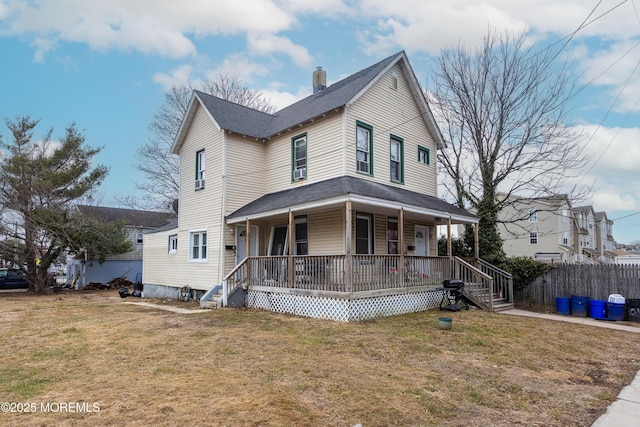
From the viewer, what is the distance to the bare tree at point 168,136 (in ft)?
97.9

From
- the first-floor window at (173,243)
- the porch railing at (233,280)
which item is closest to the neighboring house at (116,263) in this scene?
the first-floor window at (173,243)

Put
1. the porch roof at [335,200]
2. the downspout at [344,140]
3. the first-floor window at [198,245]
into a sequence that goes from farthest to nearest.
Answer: the first-floor window at [198,245] → the downspout at [344,140] → the porch roof at [335,200]

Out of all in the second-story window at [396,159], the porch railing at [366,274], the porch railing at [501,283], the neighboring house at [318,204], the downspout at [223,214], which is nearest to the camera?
the porch railing at [366,274]

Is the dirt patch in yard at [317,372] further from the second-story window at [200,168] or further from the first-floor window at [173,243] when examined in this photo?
the first-floor window at [173,243]

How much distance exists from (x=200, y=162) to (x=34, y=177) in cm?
1314

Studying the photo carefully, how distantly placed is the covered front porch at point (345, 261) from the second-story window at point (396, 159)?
1553 millimetres

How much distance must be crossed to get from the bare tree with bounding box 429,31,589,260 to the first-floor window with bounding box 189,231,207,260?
38.9 ft

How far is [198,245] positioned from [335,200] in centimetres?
794

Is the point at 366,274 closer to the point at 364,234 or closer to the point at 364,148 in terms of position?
the point at 364,234

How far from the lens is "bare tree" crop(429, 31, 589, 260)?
17.1m

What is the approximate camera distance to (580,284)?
13.4 metres

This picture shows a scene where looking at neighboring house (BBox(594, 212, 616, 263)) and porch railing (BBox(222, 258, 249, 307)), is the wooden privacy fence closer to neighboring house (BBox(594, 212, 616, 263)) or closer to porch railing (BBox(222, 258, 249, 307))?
porch railing (BBox(222, 258, 249, 307))

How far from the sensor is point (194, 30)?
18359 mm

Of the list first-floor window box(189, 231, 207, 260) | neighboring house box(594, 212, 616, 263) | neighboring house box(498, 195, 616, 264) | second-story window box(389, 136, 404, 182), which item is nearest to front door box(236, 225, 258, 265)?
first-floor window box(189, 231, 207, 260)
